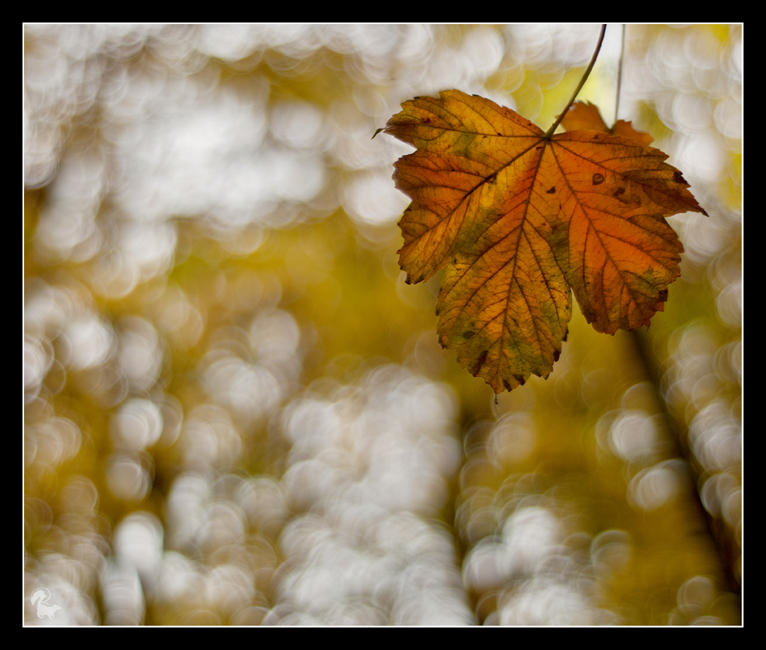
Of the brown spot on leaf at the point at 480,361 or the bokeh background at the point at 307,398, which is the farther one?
the bokeh background at the point at 307,398

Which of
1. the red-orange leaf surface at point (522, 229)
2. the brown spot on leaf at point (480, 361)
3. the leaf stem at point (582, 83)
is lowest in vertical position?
the brown spot on leaf at point (480, 361)

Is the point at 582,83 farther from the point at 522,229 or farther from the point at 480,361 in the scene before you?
the point at 480,361

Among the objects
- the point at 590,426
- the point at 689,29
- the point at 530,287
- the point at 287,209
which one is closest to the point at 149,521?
the point at 287,209

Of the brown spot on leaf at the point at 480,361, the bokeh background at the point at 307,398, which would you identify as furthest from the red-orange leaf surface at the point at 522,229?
the bokeh background at the point at 307,398

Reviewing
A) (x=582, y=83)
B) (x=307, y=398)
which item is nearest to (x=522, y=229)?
(x=582, y=83)

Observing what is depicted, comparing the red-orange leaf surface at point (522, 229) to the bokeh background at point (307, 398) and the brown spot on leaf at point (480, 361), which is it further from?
the bokeh background at point (307, 398)

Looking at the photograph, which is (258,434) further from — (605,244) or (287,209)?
(605,244)
